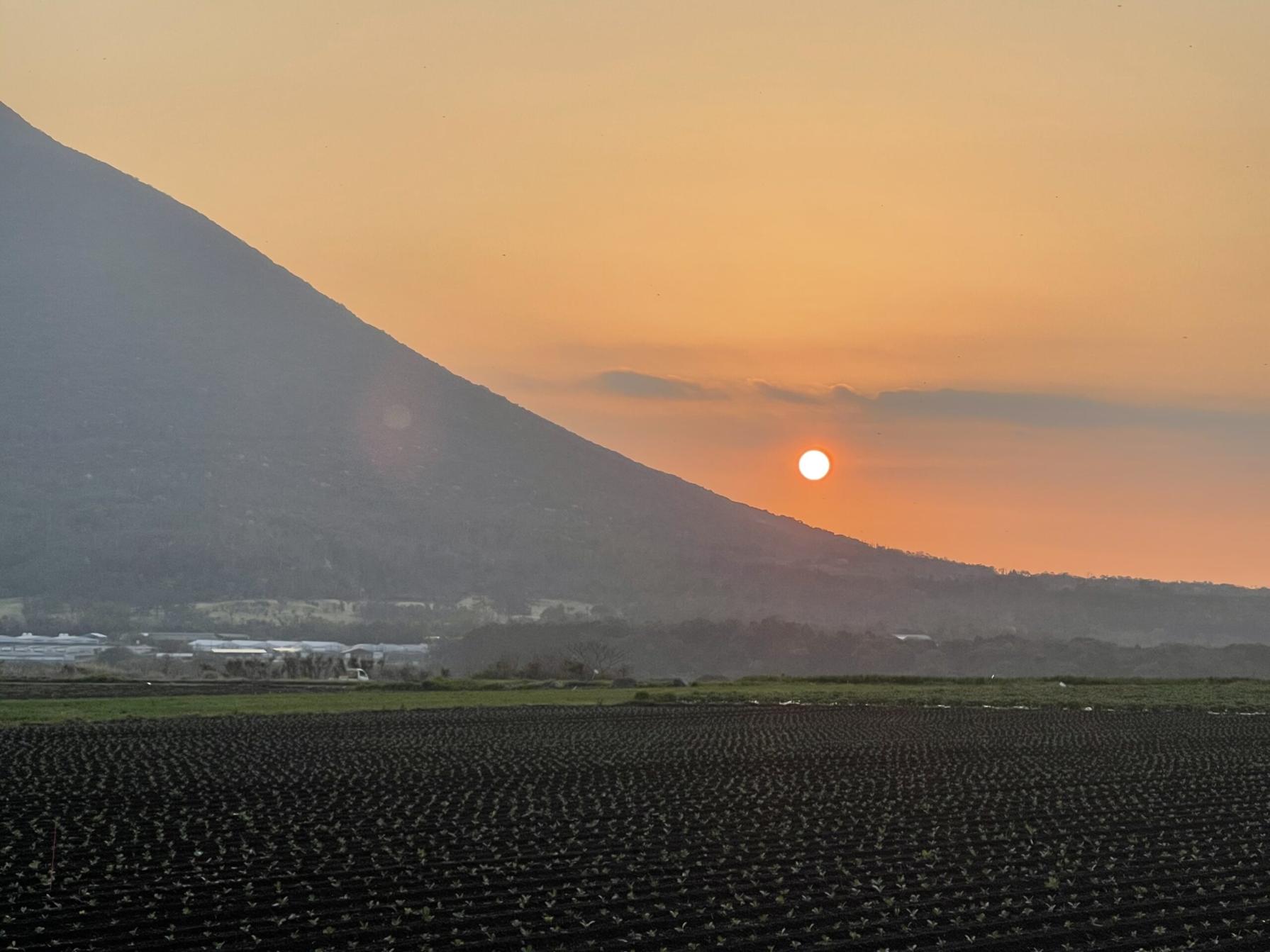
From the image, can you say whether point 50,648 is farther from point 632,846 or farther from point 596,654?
point 632,846

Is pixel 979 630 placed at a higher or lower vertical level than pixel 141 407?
lower

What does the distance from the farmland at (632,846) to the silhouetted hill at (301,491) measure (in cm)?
11577

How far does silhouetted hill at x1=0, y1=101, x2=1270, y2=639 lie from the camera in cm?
14788

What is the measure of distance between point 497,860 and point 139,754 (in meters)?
17.2

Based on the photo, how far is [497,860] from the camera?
1802 cm

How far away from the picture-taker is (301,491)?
543ft

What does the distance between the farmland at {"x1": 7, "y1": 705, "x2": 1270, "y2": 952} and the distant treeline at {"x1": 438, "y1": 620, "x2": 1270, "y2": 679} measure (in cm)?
9701

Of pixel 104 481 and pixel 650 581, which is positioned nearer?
pixel 104 481

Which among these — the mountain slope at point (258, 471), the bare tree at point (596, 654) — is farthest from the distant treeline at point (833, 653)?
the mountain slope at point (258, 471)

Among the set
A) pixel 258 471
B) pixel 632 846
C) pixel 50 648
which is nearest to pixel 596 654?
pixel 50 648

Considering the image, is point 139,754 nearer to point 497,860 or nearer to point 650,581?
point 497,860

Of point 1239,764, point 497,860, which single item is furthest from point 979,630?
point 497,860

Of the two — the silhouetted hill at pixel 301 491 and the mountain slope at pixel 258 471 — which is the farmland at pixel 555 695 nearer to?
the silhouetted hill at pixel 301 491

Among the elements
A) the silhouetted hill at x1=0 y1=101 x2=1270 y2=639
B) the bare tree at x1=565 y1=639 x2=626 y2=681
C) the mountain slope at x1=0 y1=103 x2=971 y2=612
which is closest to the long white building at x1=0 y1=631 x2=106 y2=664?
the silhouetted hill at x1=0 y1=101 x2=1270 y2=639
